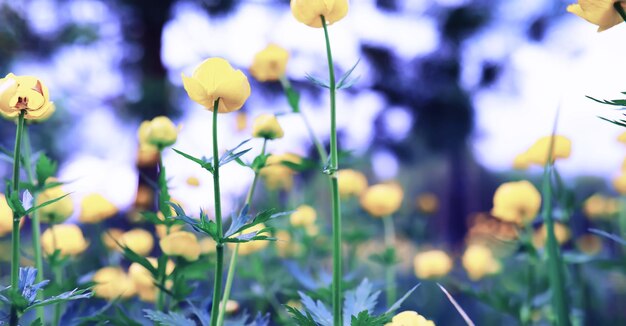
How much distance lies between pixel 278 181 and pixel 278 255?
272mm

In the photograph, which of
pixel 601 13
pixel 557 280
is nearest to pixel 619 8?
pixel 601 13

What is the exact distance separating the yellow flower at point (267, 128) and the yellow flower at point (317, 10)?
0.14 meters

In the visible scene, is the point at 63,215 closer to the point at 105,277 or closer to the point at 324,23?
the point at 105,277

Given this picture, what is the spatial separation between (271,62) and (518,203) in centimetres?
50

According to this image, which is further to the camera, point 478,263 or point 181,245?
point 478,263

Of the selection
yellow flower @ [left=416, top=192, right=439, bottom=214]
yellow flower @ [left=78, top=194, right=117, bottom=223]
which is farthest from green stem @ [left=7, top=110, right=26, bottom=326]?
yellow flower @ [left=416, top=192, right=439, bottom=214]

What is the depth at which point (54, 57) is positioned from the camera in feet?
9.78

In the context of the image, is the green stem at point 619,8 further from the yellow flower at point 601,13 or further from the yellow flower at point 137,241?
the yellow flower at point 137,241

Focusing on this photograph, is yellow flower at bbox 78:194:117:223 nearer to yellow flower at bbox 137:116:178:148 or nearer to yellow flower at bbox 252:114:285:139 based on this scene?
yellow flower at bbox 137:116:178:148

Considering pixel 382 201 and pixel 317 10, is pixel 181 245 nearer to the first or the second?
pixel 317 10

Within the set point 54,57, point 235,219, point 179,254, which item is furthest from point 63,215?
point 54,57

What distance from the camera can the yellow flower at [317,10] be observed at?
509mm

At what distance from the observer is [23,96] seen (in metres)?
0.45

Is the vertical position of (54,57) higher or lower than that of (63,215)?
higher
